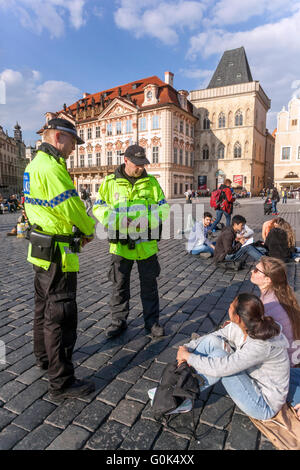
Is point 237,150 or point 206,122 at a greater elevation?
point 206,122

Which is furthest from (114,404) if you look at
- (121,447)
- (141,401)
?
(121,447)

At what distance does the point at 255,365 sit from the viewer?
2.11m

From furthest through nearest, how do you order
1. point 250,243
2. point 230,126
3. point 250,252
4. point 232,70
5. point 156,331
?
point 232,70
point 230,126
point 250,243
point 250,252
point 156,331

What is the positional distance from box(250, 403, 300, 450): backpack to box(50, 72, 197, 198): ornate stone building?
3569cm

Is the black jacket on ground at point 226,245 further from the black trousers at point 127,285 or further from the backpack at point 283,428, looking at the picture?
the backpack at point 283,428

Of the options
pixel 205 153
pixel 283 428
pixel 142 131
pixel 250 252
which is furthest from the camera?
pixel 205 153

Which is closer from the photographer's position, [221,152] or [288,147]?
[221,152]

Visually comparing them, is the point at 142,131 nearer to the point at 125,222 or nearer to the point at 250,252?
the point at 250,252

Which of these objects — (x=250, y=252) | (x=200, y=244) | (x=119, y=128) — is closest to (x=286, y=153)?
(x=119, y=128)

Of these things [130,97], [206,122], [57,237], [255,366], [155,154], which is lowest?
[255,366]

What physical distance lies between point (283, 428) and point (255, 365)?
17.1 inches

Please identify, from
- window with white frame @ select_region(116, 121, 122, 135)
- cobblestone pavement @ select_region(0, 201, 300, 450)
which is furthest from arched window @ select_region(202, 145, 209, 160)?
cobblestone pavement @ select_region(0, 201, 300, 450)

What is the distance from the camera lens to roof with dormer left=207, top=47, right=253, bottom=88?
43844mm
